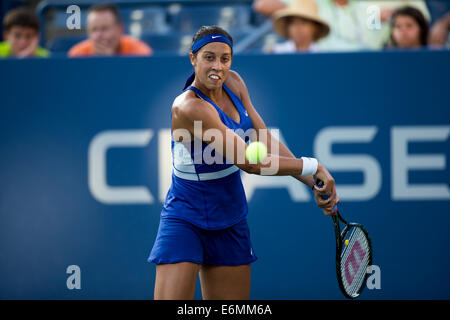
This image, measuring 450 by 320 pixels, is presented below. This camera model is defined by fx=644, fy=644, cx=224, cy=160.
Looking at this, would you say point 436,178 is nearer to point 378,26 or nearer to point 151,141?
point 378,26

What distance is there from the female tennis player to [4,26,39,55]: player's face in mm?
2596

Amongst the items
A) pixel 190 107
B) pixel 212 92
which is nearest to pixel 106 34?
pixel 212 92

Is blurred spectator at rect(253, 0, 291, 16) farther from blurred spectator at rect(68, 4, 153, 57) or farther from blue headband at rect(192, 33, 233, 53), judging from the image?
blue headband at rect(192, 33, 233, 53)

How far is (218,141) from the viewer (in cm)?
270

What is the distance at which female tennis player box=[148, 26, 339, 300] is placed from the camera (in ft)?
9.04

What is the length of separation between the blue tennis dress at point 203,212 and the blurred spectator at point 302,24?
2.18 meters

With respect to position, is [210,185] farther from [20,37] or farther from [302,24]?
[20,37]

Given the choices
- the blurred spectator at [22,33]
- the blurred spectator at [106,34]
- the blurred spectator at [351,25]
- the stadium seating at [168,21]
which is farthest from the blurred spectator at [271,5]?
the blurred spectator at [22,33]

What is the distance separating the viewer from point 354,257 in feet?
10.4

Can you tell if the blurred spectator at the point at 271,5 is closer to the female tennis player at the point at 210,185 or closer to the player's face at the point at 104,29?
the player's face at the point at 104,29

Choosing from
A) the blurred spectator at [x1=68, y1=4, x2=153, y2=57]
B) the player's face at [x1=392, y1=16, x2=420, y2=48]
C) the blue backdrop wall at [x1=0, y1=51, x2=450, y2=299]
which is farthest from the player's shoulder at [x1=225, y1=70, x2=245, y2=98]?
the player's face at [x1=392, y1=16, x2=420, y2=48]

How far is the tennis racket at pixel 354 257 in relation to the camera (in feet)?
9.90

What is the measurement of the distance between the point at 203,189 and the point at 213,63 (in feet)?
1.84

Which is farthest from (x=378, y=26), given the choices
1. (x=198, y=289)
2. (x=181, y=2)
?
(x=198, y=289)
